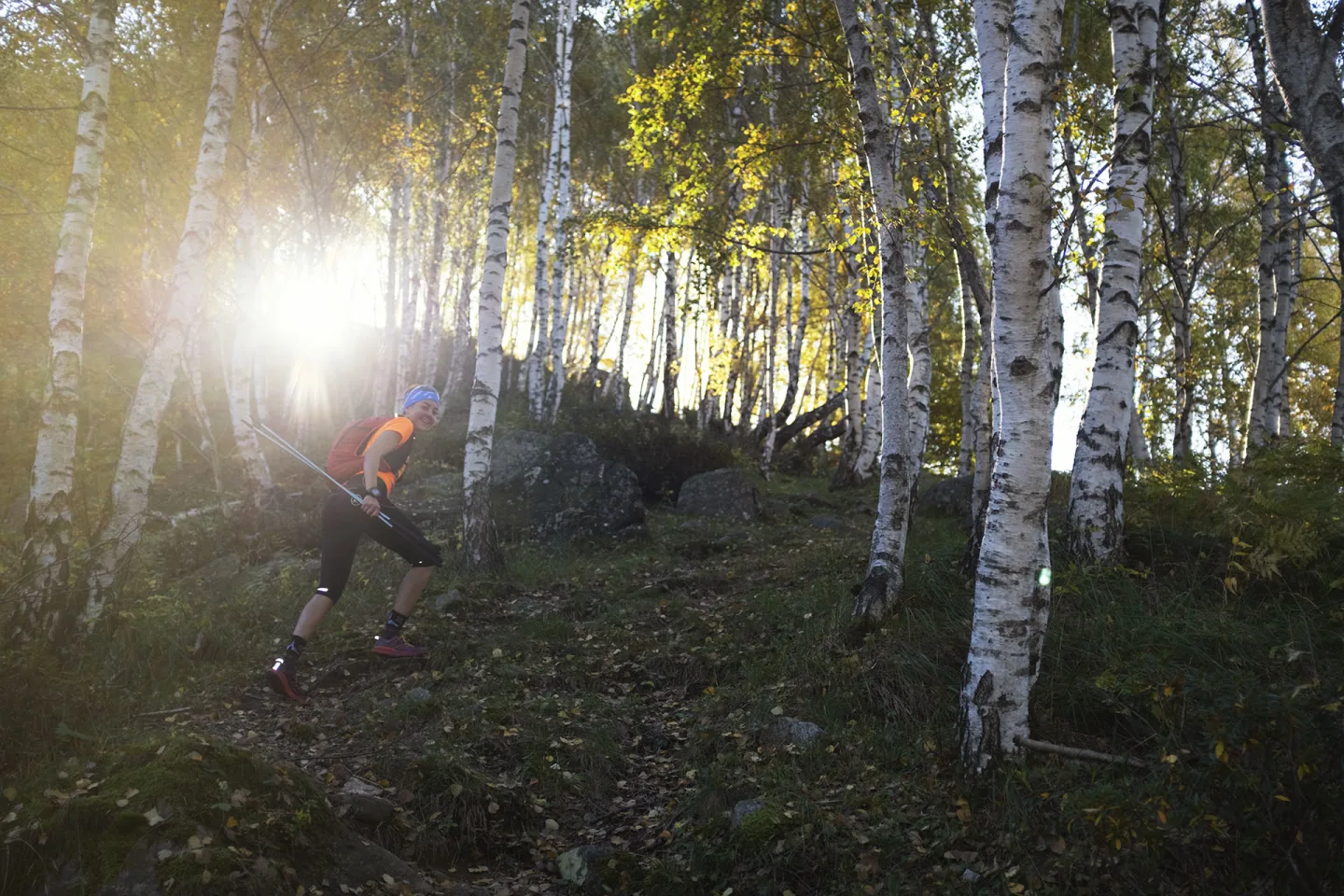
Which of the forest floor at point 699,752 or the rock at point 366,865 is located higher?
the forest floor at point 699,752

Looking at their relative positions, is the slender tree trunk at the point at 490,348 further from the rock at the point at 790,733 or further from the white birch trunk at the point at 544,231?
the white birch trunk at the point at 544,231

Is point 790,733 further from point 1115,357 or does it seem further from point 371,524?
point 1115,357

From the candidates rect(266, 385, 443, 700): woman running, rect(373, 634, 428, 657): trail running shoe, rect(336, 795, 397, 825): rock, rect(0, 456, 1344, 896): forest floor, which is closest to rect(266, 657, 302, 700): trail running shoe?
rect(266, 385, 443, 700): woman running

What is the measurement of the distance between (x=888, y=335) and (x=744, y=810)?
13.1 feet

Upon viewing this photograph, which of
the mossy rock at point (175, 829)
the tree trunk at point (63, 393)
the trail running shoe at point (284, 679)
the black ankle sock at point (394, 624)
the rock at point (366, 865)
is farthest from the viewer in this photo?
the black ankle sock at point (394, 624)

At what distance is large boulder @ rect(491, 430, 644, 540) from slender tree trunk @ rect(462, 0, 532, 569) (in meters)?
1.81

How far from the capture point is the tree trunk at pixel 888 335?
6348 mm

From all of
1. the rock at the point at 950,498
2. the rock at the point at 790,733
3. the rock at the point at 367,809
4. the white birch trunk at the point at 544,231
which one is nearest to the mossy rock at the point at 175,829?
the rock at the point at 367,809

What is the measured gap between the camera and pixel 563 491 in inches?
448

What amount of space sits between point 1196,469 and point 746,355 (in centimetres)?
1492

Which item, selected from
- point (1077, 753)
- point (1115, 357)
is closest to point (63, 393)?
point (1077, 753)

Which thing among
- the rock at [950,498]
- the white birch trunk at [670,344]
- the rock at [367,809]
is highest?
the white birch trunk at [670,344]

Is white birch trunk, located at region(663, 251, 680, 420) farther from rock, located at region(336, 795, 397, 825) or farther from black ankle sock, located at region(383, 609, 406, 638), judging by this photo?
rock, located at region(336, 795, 397, 825)

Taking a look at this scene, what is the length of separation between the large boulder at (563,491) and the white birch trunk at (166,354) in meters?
4.96
